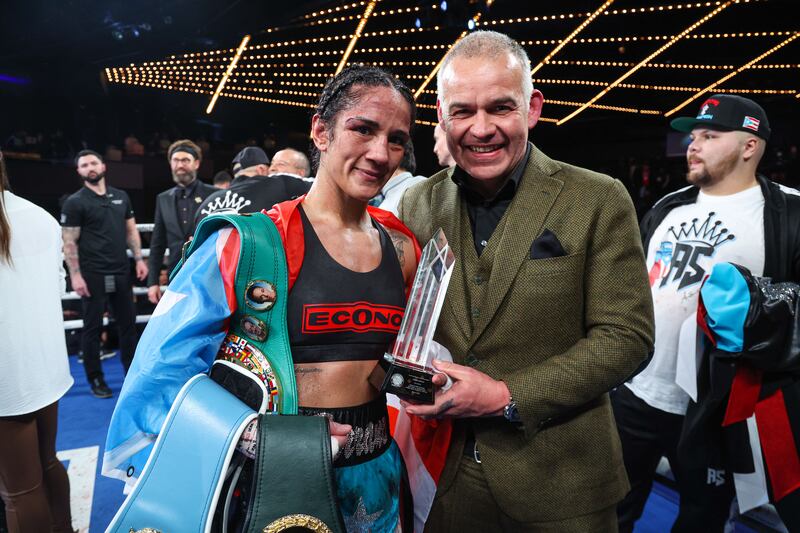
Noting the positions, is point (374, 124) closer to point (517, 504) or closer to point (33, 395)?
point (517, 504)

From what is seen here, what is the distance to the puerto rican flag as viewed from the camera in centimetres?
226

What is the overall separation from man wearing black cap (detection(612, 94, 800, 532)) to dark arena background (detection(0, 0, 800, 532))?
1.00 metres

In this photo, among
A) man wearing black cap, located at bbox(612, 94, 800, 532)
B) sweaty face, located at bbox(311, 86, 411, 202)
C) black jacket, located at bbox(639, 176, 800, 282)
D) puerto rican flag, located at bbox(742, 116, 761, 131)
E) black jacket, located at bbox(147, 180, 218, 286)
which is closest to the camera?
sweaty face, located at bbox(311, 86, 411, 202)

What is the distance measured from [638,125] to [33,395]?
14.5 meters

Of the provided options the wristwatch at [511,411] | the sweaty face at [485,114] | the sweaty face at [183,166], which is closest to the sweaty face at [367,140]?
the sweaty face at [485,114]

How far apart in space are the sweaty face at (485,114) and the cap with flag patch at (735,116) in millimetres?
1546

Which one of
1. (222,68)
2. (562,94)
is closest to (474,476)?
(222,68)

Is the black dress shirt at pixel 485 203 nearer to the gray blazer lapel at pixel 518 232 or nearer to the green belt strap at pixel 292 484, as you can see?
the gray blazer lapel at pixel 518 232

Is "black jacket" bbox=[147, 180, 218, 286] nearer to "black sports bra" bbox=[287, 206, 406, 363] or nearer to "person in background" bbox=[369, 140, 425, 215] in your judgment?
"person in background" bbox=[369, 140, 425, 215]

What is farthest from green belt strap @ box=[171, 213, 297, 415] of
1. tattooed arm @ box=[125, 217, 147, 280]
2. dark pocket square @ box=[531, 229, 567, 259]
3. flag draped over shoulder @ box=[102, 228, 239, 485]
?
tattooed arm @ box=[125, 217, 147, 280]

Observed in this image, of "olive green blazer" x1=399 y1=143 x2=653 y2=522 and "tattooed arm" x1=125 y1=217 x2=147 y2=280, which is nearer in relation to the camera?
"olive green blazer" x1=399 y1=143 x2=653 y2=522

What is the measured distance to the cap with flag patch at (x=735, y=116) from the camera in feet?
7.43

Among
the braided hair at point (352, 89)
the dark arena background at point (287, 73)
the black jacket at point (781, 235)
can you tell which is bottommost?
the black jacket at point (781, 235)

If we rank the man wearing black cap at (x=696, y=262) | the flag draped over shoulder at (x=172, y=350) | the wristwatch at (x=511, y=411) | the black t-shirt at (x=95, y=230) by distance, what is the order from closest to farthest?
1. the flag draped over shoulder at (x=172, y=350)
2. the wristwatch at (x=511, y=411)
3. the man wearing black cap at (x=696, y=262)
4. the black t-shirt at (x=95, y=230)
